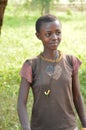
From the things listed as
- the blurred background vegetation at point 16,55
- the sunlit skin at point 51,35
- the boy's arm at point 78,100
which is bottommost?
the blurred background vegetation at point 16,55

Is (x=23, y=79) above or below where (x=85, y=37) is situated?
above

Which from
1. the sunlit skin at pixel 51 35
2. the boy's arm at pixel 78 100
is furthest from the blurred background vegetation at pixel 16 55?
the sunlit skin at pixel 51 35

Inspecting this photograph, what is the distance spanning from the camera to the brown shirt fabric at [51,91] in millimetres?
2512

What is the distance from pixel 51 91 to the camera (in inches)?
98.7

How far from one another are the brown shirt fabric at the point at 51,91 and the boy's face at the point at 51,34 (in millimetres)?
101

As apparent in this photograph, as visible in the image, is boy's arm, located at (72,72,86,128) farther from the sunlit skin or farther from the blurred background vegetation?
the blurred background vegetation

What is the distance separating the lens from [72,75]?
2607mm

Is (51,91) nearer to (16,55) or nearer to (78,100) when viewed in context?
(78,100)

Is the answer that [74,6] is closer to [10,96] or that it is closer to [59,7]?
[59,7]

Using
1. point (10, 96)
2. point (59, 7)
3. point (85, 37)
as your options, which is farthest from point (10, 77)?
point (59, 7)

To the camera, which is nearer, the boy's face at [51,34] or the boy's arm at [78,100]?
the boy's face at [51,34]

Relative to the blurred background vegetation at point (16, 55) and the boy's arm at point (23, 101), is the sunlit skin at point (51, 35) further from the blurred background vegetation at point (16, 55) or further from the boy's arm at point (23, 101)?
the blurred background vegetation at point (16, 55)

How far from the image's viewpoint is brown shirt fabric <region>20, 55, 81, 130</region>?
2.51 metres

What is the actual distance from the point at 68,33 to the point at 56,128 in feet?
43.5
